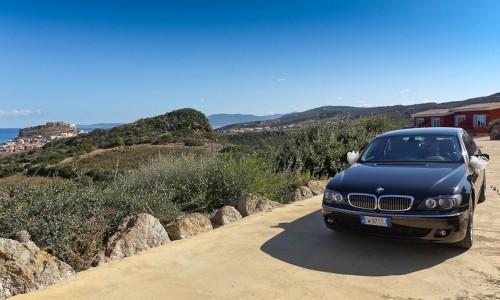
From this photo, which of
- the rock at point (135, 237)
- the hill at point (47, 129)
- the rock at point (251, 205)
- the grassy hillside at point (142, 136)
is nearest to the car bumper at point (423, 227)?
the rock at point (251, 205)

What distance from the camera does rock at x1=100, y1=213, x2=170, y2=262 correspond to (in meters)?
4.45

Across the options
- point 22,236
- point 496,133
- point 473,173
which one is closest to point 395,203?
point 473,173

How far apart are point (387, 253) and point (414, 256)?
0.31m

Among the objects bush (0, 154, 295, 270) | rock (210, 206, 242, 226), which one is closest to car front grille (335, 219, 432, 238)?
rock (210, 206, 242, 226)

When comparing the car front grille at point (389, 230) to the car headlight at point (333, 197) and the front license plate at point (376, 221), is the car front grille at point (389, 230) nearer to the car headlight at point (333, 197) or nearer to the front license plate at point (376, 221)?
the front license plate at point (376, 221)

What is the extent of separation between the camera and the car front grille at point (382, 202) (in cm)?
414

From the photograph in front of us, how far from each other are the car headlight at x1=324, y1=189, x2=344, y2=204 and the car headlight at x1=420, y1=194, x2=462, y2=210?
968mm

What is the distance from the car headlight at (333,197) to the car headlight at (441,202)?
3.18ft

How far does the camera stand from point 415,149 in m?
5.59

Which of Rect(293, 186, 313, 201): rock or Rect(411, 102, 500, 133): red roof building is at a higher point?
Rect(411, 102, 500, 133): red roof building

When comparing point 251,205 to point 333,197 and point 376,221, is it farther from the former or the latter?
point 376,221

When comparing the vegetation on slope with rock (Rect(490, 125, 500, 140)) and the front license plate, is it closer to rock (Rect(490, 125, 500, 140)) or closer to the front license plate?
the front license plate

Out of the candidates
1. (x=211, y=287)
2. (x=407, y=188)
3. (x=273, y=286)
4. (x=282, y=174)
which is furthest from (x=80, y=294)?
(x=282, y=174)

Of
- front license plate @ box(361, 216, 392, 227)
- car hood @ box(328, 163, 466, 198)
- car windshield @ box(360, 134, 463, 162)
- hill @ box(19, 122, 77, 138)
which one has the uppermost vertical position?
hill @ box(19, 122, 77, 138)
